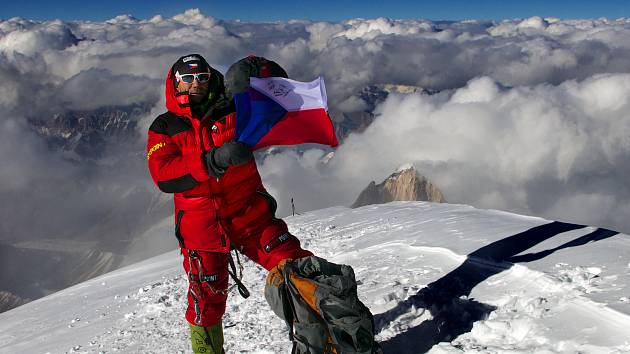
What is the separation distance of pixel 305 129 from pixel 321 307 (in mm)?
1626

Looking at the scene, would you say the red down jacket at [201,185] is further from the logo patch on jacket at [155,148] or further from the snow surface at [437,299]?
the snow surface at [437,299]

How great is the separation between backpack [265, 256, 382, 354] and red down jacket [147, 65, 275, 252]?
664mm

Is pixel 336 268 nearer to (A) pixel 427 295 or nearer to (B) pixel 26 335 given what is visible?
(A) pixel 427 295

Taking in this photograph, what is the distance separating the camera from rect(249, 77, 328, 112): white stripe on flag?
4469 mm

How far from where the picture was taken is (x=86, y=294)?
29.0 ft

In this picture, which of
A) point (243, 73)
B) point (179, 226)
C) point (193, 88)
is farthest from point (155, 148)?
point (243, 73)

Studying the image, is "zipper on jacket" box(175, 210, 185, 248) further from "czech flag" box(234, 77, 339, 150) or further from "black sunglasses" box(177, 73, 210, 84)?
"black sunglasses" box(177, 73, 210, 84)

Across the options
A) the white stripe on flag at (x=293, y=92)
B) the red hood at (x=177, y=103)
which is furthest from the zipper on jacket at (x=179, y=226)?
the white stripe on flag at (x=293, y=92)

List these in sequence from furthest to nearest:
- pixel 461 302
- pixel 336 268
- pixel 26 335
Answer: pixel 26 335
pixel 461 302
pixel 336 268

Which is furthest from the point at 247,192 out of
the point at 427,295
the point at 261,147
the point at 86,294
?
the point at 86,294

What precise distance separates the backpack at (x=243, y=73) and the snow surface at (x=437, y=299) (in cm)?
244

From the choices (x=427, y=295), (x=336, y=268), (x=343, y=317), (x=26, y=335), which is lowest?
(x=26, y=335)

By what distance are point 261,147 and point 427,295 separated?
257 centimetres

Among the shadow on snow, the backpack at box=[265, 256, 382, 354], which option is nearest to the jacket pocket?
the backpack at box=[265, 256, 382, 354]
